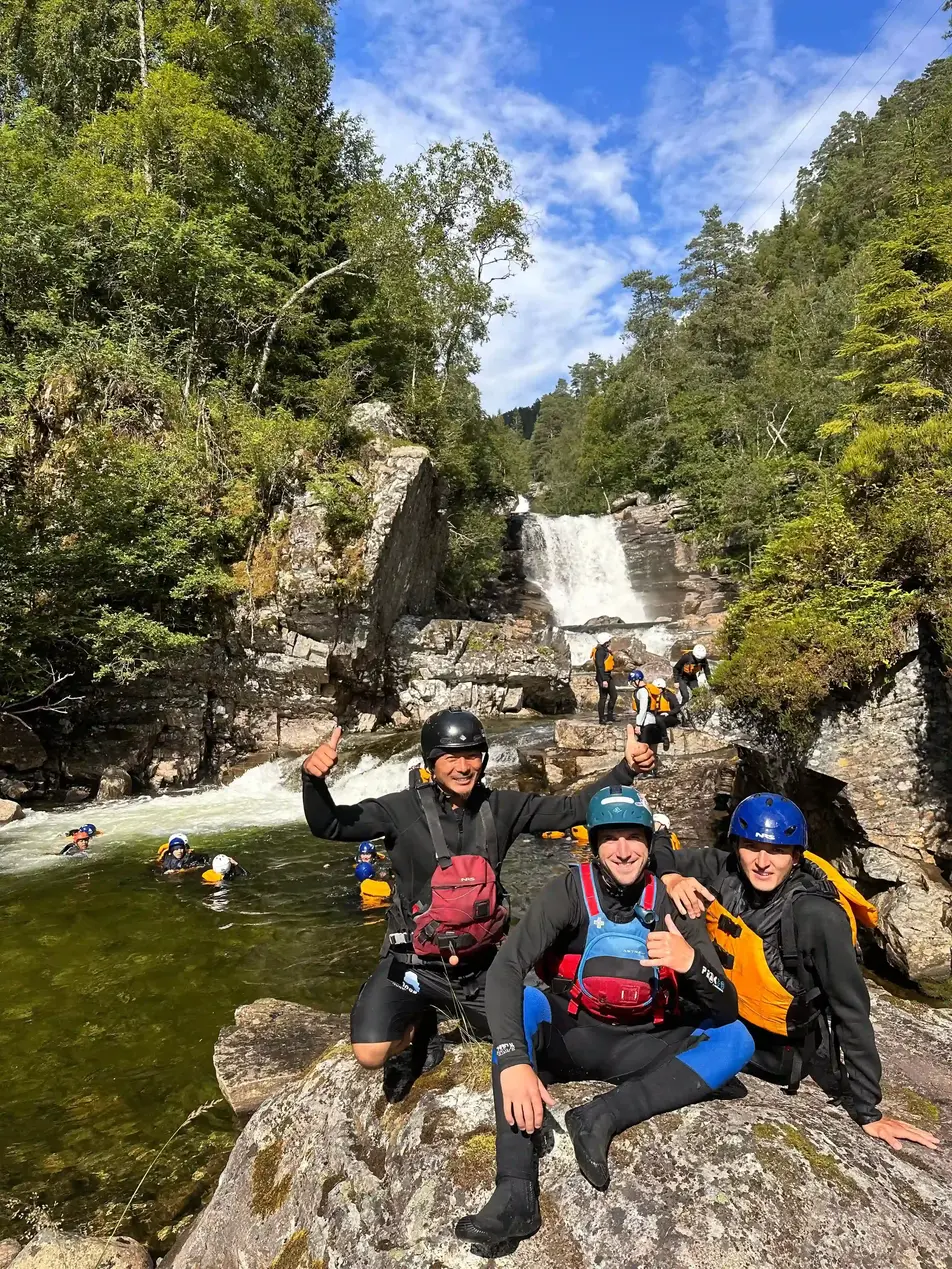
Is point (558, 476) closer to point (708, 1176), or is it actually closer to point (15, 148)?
point (15, 148)

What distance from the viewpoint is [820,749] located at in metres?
8.66

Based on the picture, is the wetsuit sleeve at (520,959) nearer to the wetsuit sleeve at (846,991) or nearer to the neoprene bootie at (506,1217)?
the neoprene bootie at (506,1217)

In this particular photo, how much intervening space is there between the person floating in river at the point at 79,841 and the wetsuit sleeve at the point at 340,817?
34.5 ft

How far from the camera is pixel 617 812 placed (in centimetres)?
297

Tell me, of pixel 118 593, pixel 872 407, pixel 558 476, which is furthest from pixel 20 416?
pixel 558 476

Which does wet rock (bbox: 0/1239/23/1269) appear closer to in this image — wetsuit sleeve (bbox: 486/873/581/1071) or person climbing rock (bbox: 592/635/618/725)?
wetsuit sleeve (bbox: 486/873/581/1071)

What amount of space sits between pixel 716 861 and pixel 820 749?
242 inches

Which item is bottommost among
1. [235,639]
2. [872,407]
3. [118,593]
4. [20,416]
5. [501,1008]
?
[501,1008]

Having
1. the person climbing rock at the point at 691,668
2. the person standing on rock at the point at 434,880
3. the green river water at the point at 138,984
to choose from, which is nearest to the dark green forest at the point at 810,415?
the person climbing rock at the point at 691,668

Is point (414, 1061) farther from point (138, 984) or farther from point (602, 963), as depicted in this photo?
point (138, 984)

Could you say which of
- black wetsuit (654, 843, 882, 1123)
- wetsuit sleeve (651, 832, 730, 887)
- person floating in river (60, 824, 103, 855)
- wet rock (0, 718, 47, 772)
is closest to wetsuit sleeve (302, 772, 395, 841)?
wetsuit sleeve (651, 832, 730, 887)

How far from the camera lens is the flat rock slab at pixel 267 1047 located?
4.77m

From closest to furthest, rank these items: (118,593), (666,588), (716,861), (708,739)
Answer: (716,861)
(708,739)
(118,593)
(666,588)

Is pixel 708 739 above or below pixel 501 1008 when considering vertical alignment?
below
